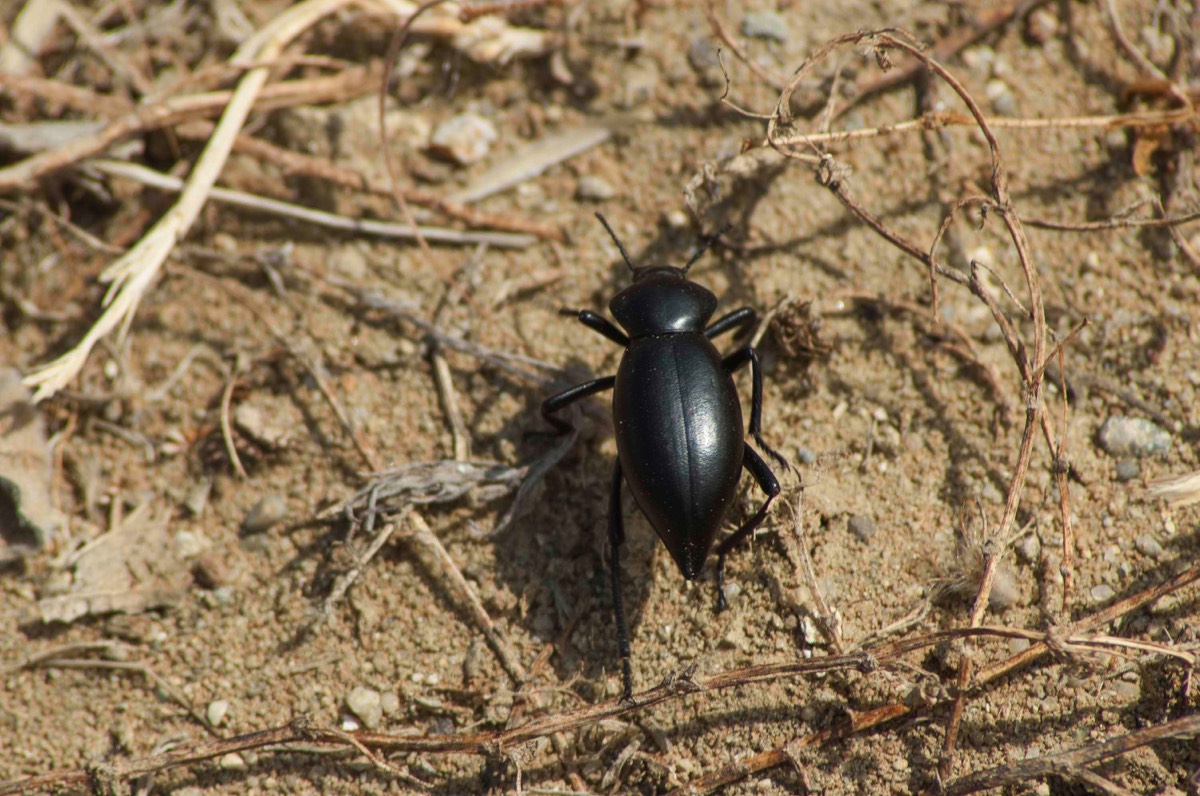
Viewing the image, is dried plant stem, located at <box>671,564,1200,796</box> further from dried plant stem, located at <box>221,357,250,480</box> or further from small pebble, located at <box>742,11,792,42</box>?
small pebble, located at <box>742,11,792,42</box>

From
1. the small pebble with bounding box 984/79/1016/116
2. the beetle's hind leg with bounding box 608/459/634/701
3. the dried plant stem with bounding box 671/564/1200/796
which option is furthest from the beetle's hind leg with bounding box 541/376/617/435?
the small pebble with bounding box 984/79/1016/116

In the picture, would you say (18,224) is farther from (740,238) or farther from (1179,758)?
(1179,758)

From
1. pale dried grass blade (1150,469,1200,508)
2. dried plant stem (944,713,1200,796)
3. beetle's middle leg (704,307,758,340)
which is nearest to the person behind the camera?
dried plant stem (944,713,1200,796)

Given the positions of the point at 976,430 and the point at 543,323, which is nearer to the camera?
the point at 976,430

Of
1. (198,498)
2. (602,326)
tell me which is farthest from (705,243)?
(198,498)

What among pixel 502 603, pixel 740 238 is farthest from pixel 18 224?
pixel 740 238

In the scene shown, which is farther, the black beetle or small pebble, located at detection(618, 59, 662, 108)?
small pebble, located at detection(618, 59, 662, 108)
